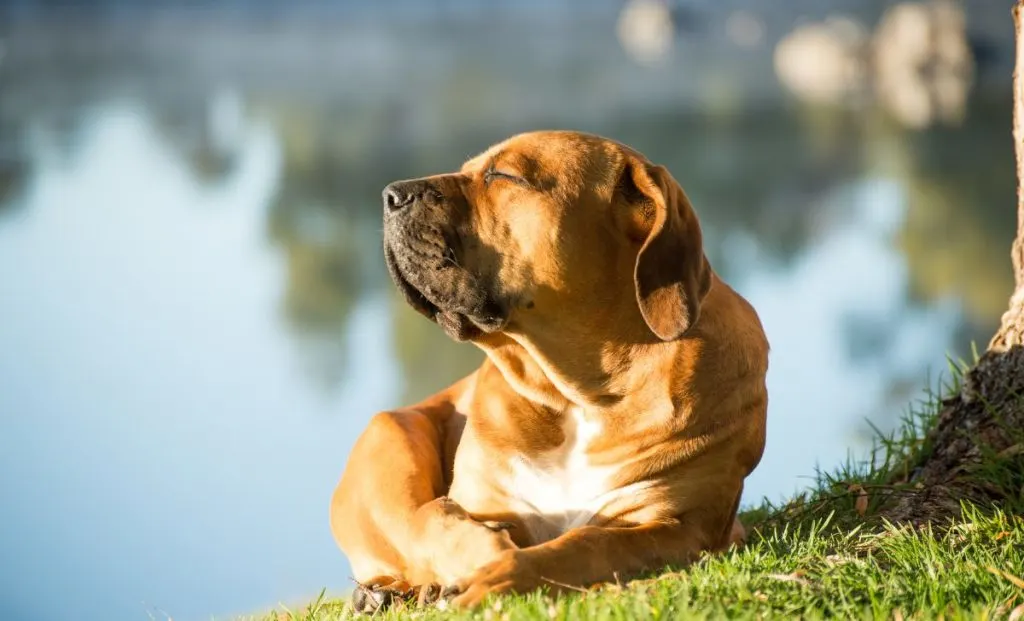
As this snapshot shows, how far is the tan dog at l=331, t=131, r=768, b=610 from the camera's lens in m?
3.95

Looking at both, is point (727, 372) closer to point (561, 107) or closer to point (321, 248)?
point (321, 248)

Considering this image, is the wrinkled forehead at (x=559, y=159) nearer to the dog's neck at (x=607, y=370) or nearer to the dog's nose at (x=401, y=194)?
the dog's nose at (x=401, y=194)

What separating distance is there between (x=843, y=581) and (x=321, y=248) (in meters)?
24.7

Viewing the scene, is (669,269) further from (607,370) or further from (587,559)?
(587,559)

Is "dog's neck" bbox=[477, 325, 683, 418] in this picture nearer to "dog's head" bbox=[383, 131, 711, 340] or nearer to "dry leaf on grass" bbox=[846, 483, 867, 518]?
"dog's head" bbox=[383, 131, 711, 340]

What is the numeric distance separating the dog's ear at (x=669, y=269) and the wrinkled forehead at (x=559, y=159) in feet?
0.56

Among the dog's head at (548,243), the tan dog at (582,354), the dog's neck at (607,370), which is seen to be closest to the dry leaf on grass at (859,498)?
the tan dog at (582,354)

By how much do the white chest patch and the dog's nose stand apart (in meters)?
0.92

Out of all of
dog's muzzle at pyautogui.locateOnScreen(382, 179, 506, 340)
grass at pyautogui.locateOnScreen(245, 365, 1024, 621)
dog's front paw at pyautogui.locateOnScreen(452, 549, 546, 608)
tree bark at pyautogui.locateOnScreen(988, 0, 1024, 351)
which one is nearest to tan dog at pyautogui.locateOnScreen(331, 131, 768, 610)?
dog's muzzle at pyautogui.locateOnScreen(382, 179, 506, 340)

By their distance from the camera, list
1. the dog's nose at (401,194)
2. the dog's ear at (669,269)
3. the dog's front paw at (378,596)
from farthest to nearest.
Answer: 1. the dog's front paw at (378,596)
2. the dog's nose at (401,194)
3. the dog's ear at (669,269)

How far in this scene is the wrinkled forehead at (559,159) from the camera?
13.3 feet

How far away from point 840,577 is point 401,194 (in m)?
1.80

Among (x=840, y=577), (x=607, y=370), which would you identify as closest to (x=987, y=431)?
(x=840, y=577)

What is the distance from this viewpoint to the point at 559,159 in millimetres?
4090
